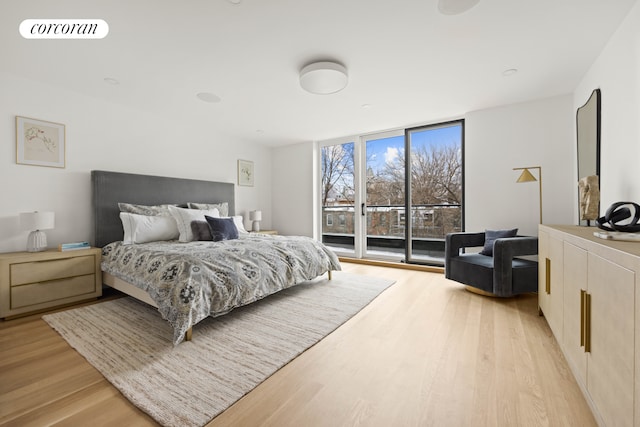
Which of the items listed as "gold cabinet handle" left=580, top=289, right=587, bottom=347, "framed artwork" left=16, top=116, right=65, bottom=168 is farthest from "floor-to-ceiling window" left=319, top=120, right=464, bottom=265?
"framed artwork" left=16, top=116, right=65, bottom=168

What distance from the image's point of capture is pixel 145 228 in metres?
3.20

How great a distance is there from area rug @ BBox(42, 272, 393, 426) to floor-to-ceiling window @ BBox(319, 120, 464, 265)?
2.01m

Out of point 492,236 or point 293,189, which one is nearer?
point 492,236

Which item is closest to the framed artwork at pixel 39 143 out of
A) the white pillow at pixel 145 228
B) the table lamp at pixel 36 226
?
the table lamp at pixel 36 226

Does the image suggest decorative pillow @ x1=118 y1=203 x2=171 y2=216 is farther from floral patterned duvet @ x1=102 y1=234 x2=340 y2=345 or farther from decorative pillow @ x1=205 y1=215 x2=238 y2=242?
decorative pillow @ x1=205 y1=215 x2=238 y2=242

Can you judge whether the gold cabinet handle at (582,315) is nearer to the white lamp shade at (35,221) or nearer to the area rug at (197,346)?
the area rug at (197,346)

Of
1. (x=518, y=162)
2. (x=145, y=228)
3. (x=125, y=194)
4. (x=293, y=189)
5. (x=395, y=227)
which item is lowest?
(x=395, y=227)

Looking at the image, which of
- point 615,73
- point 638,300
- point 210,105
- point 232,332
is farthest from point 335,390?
point 210,105

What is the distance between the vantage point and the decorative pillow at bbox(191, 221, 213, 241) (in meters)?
3.33

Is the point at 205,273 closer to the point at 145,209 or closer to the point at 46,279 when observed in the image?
the point at 46,279

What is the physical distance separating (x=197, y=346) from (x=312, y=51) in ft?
8.41

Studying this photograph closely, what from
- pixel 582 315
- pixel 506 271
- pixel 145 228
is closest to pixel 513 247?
pixel 506 271

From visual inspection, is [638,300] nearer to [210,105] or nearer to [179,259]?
[179,259]

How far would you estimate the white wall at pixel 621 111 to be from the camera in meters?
1.81
